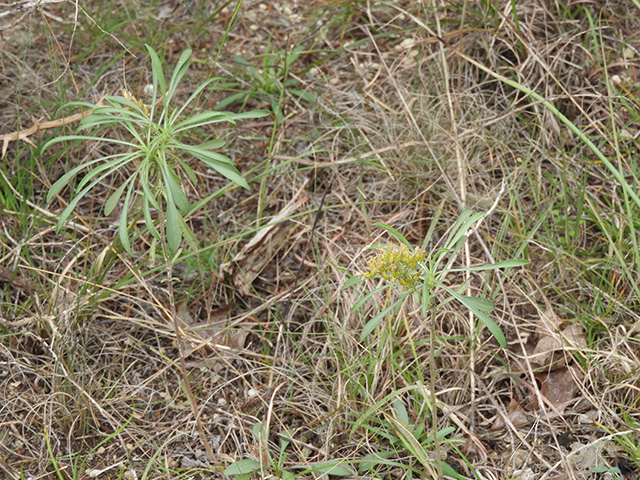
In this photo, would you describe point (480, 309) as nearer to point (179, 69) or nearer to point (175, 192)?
point (175, 192)

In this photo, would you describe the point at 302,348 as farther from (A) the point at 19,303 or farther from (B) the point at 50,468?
(A) the point at 19,303

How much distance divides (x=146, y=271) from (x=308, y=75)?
1.22 meters

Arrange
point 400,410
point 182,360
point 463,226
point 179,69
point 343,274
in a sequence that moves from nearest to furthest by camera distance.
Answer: point 463,226
point 179,69
point 182,360
point 400,410
point 343,274

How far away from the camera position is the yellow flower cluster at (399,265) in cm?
162

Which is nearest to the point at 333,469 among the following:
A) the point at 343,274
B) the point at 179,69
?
the point at 343,274

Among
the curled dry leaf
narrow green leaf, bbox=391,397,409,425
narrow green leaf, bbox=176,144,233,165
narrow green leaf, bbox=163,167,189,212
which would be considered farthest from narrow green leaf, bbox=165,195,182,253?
the curled dry leaf

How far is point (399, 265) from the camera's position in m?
1.66

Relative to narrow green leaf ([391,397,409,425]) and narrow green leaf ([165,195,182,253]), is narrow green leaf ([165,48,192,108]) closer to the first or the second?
narrow green leaf ([165,195,182,253])

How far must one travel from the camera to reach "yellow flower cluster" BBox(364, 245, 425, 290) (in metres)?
1.62

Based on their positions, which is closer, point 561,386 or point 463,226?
point 463,226

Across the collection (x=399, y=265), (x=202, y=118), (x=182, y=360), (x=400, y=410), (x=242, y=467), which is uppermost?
(x=202, y=118)

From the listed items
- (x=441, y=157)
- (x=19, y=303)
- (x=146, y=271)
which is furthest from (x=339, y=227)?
(x=19, y=303)

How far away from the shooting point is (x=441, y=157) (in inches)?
110

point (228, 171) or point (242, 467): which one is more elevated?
point (228, 171)
